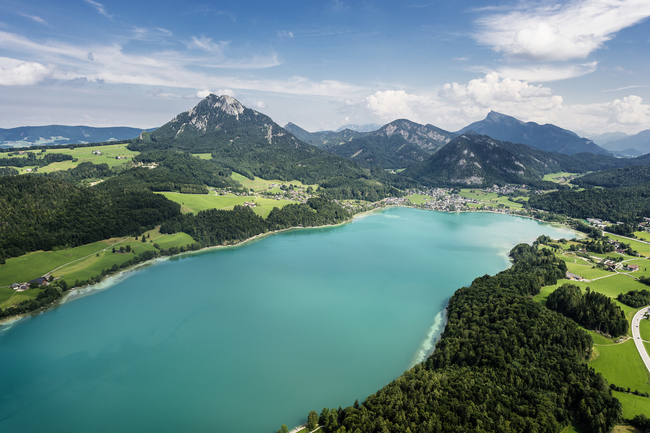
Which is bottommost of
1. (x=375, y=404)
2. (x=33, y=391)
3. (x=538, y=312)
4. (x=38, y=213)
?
(x=33, y=391)

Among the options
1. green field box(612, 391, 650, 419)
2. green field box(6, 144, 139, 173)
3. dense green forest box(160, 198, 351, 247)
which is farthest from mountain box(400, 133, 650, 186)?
green field box(6, 144, 139, 173)

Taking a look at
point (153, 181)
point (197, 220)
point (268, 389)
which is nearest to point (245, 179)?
point (153, 181)

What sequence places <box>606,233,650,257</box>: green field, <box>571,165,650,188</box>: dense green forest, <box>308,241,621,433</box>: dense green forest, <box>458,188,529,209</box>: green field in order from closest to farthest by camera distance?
<box>308,241,621,433</box>: dense green forest
<box>606,233,650,257</box>: green field
<box>458,188,529,209</box>: green field
<box>571,165,650,188</box>: dense green forest

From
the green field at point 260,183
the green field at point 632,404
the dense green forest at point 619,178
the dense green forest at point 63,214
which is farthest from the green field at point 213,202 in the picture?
the dense green forest at point 619,178

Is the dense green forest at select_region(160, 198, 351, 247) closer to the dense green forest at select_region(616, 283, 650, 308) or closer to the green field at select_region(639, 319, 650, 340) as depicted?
the dense green forest at select_region(616, 283, 650, 308)

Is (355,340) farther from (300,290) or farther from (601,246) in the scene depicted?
(601,246)

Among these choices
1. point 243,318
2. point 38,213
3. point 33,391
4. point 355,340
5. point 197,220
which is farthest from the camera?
point 197,220
